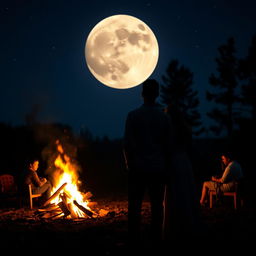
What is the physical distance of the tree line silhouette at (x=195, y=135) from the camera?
17562mm

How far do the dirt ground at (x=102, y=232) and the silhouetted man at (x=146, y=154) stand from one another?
0.71 m

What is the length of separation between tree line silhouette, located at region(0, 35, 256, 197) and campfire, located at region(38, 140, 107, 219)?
3722 mm

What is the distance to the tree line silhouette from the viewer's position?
57.6 ft

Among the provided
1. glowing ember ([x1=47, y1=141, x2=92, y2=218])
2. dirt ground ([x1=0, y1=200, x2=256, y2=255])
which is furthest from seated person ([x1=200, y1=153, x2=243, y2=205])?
glowing ember ([x1=47, y1=141, x2=92, y2=218])

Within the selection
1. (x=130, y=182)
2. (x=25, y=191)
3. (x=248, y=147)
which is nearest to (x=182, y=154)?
(x=130, y=182)

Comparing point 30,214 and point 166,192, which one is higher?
point 166,192

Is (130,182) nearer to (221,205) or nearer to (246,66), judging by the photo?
(221,205)

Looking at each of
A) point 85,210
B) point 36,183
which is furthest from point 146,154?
point 36,183

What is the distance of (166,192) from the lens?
539 cm

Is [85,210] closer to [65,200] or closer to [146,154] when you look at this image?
[65,200]

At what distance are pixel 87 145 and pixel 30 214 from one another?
14211 mm

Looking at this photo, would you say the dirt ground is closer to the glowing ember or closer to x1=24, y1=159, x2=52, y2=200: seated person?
the glowing ember

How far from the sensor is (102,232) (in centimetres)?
651

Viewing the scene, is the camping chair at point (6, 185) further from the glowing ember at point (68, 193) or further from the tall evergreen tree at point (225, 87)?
the tall evergreen tree at point (225, 87)
